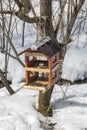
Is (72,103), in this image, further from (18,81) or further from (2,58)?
(2,58)

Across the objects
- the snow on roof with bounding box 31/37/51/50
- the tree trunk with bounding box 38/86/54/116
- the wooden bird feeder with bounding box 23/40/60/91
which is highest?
the snow on roof with bounding box 31/37/51/50

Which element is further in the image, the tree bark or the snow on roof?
the tree bark

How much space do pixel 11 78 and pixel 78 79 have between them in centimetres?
99

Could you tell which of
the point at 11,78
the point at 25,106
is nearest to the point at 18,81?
the point at 11,78

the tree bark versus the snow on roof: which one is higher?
the snow on roof

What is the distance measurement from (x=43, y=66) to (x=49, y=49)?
7.2 inches

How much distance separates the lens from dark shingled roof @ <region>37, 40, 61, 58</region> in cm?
272

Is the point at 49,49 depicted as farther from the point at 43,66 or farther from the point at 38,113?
the point at 38,113

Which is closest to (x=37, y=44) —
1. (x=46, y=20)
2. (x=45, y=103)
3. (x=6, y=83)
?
(x=46, y=20)

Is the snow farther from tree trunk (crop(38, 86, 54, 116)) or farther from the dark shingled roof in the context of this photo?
the dark shingled roof

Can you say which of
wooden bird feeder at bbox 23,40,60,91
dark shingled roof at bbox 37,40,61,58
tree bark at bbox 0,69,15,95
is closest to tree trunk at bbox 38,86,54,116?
tree bark at bbox 0,69,15,95

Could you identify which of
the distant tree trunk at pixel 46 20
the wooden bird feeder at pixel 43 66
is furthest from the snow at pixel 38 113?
the wooden bird feeder at pixel 43 66

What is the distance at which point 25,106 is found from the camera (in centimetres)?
417

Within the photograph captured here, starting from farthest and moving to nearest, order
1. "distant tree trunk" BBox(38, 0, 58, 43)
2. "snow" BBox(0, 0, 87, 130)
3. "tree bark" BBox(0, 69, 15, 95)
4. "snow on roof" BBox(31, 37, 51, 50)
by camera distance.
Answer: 1. "tree bark" BBox(0, 69, 15, 95)
2. "snow" BBox(0, 0, 87, 130)
3. "distant tree trunk" BBox(38, 0, 58, 43)
4. "snow on roof" BBox(31, 37, 51, 50)
